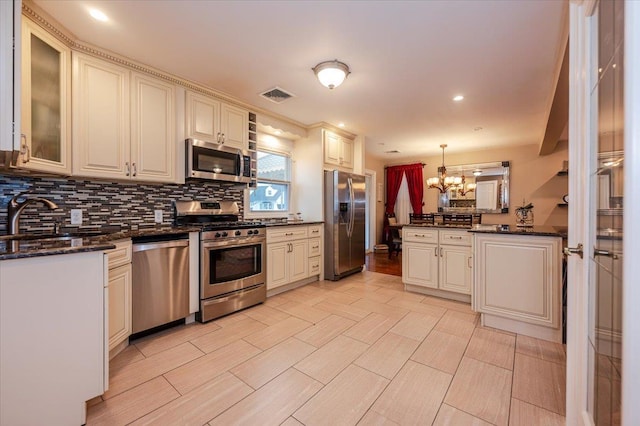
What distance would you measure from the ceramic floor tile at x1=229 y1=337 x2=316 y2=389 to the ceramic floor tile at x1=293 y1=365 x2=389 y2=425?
0.35 m

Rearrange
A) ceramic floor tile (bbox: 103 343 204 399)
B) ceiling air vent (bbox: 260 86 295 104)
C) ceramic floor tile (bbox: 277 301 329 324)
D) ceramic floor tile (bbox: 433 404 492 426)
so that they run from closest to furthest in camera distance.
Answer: ceramic floor tile (bbox: 433 404 492 426)
ceramic floor tile (bbox: 103 343 204 399)
ceramic floor tile (bbox: 277 301 329 324)
ceiling air vent (bbox: 260 86 295 104)

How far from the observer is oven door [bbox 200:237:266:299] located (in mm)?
2551

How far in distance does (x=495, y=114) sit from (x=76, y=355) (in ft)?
16.1

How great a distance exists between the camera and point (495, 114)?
3.77 meters

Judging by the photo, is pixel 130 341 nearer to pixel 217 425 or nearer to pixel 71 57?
pixel 217 425

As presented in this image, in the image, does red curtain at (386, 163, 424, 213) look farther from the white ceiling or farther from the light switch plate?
the light switch plate

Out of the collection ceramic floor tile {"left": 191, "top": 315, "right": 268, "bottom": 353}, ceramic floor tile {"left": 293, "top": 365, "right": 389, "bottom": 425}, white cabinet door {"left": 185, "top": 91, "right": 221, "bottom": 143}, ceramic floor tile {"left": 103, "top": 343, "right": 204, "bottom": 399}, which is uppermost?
white cabinet door {"left": 185, "top": 91, "right": 221, "bottom": 143}

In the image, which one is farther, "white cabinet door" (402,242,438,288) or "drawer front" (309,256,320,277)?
"drawer front" (309,256,320,277)

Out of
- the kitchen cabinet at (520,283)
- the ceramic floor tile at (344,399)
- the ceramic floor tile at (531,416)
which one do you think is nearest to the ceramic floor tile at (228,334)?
the ceramic floor tile at (344,399)

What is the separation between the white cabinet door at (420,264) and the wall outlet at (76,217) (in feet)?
11.2

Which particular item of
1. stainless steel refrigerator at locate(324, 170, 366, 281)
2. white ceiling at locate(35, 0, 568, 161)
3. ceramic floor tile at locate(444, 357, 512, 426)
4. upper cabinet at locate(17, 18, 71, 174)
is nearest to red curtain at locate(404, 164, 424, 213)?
stainless steel refrigerator at locate(324, 170, 366, 281)

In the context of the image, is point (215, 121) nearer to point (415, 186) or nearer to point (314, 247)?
point (314, 247)

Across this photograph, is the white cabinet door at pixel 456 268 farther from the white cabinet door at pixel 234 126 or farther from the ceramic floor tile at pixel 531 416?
the white cabinet door at pixel 234 126

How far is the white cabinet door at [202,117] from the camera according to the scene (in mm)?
2816
